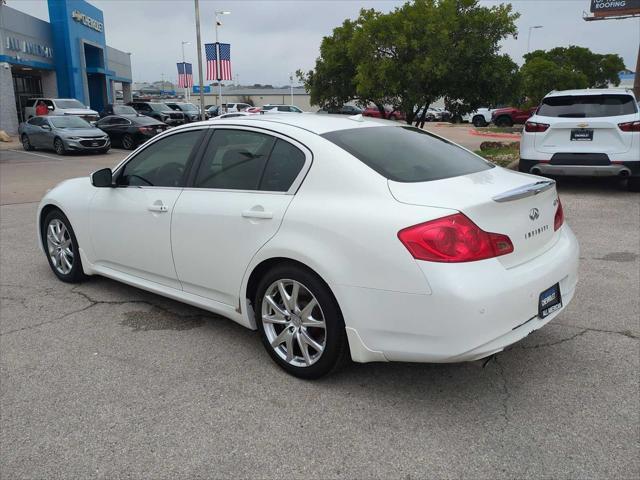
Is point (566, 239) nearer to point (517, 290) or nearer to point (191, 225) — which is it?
point (517, 290)

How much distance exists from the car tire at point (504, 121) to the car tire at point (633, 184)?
2645 centimetres

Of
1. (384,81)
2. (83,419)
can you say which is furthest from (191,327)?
(384,81)

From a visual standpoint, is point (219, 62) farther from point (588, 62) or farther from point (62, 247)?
point (588, 62)

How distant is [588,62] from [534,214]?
154 ft

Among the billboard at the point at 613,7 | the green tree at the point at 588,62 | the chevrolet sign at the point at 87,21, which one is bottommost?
the green tree at the point at 588,62

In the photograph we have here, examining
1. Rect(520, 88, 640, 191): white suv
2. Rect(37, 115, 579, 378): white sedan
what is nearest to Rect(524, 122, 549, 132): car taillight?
Rect(520, 88, 640, 191): white suv

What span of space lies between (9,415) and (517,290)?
2822mm

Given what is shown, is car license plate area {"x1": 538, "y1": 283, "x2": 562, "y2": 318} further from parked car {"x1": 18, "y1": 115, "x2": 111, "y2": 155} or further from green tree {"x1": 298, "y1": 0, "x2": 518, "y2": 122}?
parked car {"x1": 18, "y1": 115, "x2": 111, "y2": 155}

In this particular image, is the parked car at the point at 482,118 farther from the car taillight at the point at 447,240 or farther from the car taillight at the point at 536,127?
the car taillight at the point at 447,240

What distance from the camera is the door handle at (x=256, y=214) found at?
11.3 feet

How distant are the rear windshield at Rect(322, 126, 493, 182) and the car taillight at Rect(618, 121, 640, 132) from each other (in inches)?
230

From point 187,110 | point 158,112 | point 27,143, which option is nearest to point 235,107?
point 187,110

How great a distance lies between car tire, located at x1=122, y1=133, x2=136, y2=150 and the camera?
23062 mm

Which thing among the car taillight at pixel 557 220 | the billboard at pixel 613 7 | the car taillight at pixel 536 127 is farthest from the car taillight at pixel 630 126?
the billboard at pixel 613 7
